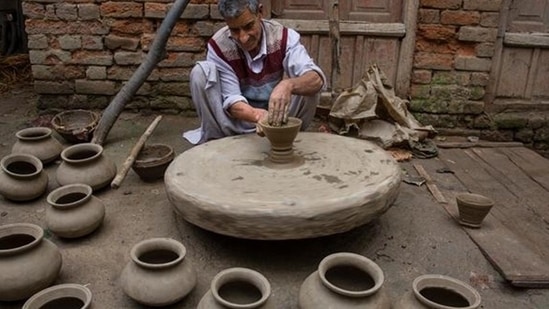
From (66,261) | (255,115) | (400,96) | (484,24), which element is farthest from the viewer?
(400,96)

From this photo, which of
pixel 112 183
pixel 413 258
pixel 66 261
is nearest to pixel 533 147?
pixel 413 258

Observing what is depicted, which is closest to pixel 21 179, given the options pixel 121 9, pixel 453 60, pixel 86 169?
pixel 86 169

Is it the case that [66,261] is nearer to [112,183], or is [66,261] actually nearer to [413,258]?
[112,183]

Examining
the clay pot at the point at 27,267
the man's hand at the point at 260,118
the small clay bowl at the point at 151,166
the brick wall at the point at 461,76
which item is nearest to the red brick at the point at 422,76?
the brick wall at the point at 461,76

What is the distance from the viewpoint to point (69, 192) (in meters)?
2.54

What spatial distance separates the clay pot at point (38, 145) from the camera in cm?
310

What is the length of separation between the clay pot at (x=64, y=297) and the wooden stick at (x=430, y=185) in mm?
2105

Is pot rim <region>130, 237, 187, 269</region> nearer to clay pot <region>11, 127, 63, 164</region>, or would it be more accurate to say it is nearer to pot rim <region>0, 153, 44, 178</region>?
pot rim <region>0, 153, 44, 178</region>

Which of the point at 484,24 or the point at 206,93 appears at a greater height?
the point at 484,24

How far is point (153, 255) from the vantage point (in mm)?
2135

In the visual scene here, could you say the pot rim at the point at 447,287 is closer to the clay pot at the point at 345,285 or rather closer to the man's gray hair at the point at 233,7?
the clay pot at the point at 345,285

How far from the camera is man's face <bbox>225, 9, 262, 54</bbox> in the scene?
2.64m

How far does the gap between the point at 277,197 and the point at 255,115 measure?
2.41 feet

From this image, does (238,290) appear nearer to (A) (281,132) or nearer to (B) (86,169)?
(A) (281,132)
